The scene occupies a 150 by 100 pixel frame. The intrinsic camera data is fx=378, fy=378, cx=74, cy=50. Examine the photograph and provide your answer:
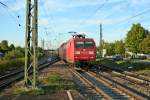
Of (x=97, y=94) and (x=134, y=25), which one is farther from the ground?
(x=134, y=25)

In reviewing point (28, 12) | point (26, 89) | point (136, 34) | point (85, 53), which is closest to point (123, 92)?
point (26, 89)

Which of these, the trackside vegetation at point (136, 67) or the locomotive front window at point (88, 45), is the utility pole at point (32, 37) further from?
the locomotive front window at point (88, 45)

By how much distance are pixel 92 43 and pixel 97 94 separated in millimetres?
22416

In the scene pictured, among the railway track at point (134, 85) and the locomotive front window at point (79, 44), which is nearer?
the railway track at point (134, 85)

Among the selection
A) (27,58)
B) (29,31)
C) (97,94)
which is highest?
(29,31)

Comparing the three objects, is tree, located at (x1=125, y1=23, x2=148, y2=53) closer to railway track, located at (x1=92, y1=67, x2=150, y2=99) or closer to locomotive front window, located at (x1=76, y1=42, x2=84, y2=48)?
locomotive front window, located at (x1=76, y1=42, x2=84, y2=48)

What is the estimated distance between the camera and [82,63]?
41.6 metres

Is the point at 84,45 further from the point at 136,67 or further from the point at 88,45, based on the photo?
the point at 136,67

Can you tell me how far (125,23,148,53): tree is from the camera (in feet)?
362

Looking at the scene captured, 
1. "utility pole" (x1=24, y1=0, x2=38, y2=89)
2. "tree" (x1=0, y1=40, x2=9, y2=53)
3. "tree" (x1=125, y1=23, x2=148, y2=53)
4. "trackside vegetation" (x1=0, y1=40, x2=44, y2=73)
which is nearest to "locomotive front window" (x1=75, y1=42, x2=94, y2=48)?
"trackside vegetation" (x1=0, y1=40, x2=44, y2=73)

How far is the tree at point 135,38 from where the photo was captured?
4348 inches

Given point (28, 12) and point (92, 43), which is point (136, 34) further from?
point (28, 12)

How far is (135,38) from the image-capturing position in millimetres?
111062

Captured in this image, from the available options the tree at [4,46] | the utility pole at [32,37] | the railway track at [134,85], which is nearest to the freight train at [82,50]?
the railway track at [134,85]
